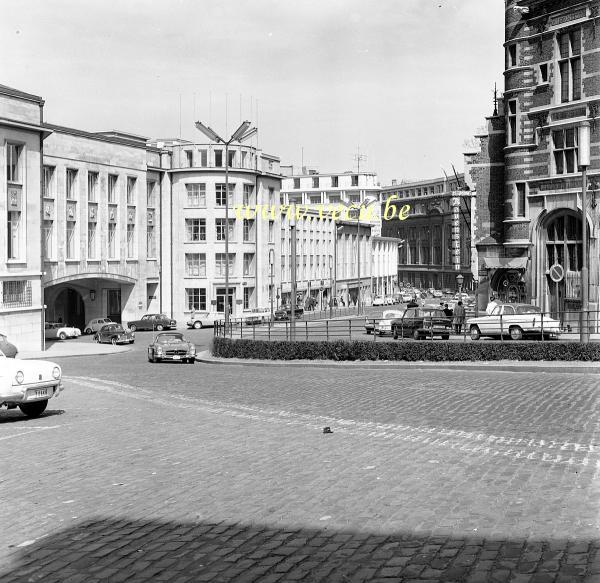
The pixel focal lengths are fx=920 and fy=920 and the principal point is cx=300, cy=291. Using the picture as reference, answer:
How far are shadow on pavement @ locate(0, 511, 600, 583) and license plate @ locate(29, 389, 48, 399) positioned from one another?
8011 mm

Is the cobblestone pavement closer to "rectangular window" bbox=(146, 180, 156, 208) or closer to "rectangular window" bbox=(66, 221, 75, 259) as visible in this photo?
"rectangular window" bbox=(66, 221, 75, 259)

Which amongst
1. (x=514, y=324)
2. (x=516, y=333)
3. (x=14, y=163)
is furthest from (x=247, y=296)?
(x=514, y=324)

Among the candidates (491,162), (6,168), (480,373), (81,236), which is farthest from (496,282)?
(81,236)

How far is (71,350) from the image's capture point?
170 feet

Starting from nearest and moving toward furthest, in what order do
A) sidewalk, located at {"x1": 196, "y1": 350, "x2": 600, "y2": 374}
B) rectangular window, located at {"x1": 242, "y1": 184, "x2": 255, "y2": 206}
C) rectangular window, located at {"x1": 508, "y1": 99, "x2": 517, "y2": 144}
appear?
1. sidewalk, located at {"x1": 196, "y1": 350, "x2": 600, "y2": 374}
2. rectangular window, located at {"x1": 508, "y1": 99, "x2": 517, "y2": 144}
3. rectangular window, located at {"x1": 242, "y1": 184, "x2": 255, "y2": 206}

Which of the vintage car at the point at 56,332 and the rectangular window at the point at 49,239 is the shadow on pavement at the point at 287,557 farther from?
the rectangular window at the point at 49,239

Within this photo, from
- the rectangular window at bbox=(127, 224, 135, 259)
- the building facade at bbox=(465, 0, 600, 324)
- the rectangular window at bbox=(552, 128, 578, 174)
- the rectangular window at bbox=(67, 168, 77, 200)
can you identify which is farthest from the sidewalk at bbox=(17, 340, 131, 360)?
the rectangular window at bbox=(552, 128, 578, 174)

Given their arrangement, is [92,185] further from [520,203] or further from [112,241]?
[520,203]

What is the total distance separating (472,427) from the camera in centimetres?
1416

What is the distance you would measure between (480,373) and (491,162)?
26.1 metres

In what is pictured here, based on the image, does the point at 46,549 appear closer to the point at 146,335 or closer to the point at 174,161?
the point at 146,335

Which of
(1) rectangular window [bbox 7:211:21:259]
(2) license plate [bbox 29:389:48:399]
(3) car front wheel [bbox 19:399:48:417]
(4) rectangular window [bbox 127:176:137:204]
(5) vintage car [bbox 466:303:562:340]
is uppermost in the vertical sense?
(4) rectangular window [bbox 127:176:137:204]

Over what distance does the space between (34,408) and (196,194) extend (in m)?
66.8

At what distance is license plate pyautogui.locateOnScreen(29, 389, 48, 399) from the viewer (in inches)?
631
